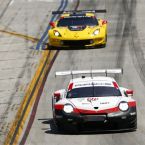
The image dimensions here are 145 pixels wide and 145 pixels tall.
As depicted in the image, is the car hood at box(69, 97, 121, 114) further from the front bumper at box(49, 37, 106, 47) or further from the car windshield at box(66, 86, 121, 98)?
the front bumper at box(49, 37, 106, 47)

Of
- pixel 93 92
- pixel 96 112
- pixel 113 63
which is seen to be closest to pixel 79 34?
pixel 113 63

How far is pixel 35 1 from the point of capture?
41375mm

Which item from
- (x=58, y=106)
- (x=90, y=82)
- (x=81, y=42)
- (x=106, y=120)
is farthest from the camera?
(x=81, y=42)

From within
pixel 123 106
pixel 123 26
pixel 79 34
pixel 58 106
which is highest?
pixel 123 106

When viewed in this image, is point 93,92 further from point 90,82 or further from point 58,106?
point 58,106

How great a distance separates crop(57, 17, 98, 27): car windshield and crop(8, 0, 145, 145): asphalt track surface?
1.17m

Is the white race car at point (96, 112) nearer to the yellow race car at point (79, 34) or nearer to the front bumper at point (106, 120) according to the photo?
the front bumper at point (106, 120)

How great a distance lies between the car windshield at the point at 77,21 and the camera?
94.5 ft

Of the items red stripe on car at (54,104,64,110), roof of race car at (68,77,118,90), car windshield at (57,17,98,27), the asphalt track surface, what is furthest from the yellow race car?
red stripe on car at (54,104,64,110)

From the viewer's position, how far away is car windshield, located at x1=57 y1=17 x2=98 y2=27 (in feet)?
94.5

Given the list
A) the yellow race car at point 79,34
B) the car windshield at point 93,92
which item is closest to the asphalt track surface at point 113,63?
the yellow race car at point 79,34

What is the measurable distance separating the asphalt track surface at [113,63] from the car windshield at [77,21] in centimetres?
117

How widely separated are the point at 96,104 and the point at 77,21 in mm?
13267

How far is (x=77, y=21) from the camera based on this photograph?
29.0 m
